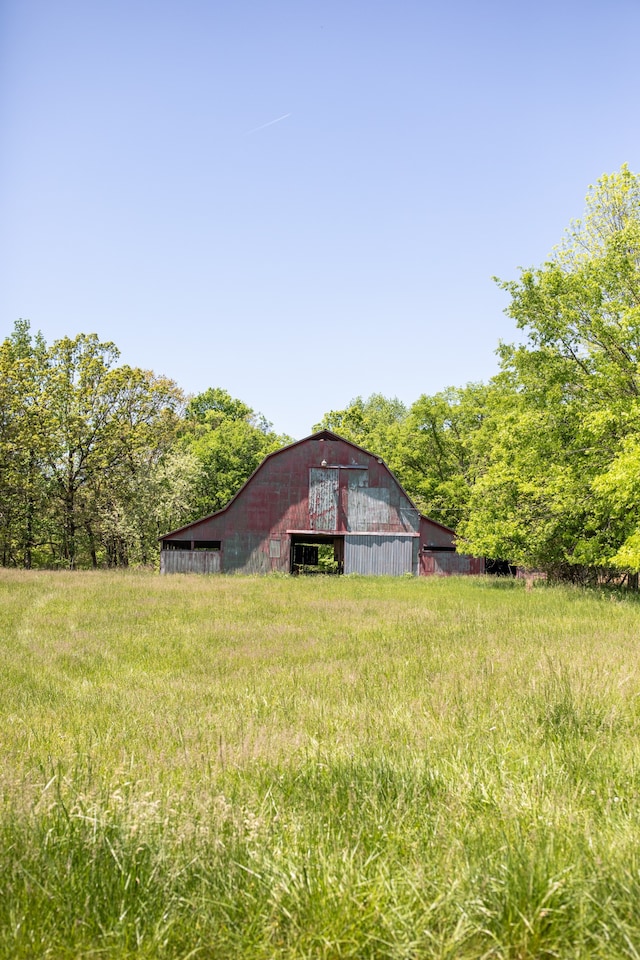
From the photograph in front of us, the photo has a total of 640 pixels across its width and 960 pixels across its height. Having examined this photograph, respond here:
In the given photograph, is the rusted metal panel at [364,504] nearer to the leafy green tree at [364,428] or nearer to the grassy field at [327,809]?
the leafy green tree at [364,428]

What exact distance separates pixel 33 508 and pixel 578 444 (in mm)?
40792

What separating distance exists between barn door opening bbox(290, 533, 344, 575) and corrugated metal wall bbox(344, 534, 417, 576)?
3.48 feet

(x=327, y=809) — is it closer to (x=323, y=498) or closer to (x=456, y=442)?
(x=323, y=498)

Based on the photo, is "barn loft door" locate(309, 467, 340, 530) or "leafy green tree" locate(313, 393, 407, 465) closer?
"barn loft door" locate(309, 467, 340, 530)

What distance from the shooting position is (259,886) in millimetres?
2723

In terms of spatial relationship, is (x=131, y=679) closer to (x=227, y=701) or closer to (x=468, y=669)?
(x=227, y=701)

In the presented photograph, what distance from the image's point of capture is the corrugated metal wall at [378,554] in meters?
38.6

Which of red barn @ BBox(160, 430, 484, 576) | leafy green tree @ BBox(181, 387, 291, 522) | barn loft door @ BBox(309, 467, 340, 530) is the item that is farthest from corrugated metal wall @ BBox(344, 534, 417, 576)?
leafy green tree @ BBox(181, 387, 291, 522)

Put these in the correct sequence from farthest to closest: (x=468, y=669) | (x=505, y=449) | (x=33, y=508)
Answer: (x=33, y=508) → (x=505, y=449) → (x=468, y=669)

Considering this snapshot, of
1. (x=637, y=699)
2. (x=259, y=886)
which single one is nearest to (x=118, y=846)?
(x=259, y=886)

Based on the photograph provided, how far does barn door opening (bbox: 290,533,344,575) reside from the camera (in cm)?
4053

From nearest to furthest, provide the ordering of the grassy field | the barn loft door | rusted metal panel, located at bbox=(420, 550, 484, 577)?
the grassy field < rusted metal panel, located at bbox=(420, 550, 484, 577) < the barn loft door

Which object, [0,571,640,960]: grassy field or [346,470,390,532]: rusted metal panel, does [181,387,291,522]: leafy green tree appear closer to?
[346,470,390,532]: rusted metal panel

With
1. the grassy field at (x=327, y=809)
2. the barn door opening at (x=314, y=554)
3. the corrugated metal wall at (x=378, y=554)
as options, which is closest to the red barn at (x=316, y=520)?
the corrugated metal wall at (x=378, y=554)
